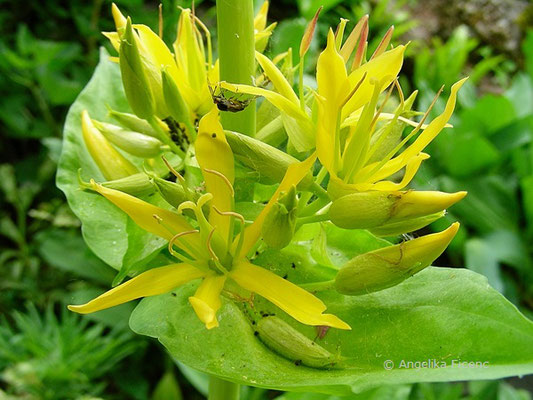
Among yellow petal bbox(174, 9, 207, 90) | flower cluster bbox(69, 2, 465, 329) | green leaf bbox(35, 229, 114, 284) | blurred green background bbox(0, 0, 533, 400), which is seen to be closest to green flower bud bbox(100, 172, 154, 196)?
flower cluster bbox(69, 2, 465, 329)

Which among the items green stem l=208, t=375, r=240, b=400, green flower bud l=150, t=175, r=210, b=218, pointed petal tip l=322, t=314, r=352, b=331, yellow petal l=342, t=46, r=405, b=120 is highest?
yellow petal l=342, t=46, r=405, b=120

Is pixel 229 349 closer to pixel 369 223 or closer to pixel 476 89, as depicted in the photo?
pixel 369 223

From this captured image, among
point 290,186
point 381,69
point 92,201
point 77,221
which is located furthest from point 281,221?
point 77,221

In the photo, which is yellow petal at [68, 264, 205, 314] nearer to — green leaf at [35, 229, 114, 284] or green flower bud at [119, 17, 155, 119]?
green flower bud at [119, 17, 155, 119]

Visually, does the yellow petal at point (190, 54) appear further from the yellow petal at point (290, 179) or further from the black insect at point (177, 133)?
the yellow petal at point (290, 179)

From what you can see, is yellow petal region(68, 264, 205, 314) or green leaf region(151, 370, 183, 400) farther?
green leaf region(151, 370, 183, 400)

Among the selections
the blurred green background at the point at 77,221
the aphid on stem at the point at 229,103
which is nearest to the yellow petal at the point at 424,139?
the aphid on stem at the point at 229,103

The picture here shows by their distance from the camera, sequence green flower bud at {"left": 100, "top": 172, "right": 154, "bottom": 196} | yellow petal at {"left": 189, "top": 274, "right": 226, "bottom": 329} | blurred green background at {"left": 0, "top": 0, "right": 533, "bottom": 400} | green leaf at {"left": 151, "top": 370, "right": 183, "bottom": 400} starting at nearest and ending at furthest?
1. yellow petal at {"left": 189, "top": 274, "right": 226, "bottom": 329}
2. green flower bud at {"left": 100, "top": 172, "right": 154, "bottom": 196}
3. blurred green background at {"left": 0, "top": 0, "right": 533, "bottom": 400}
4. green leaf at {"left": 151, "top": 370, "right": 183, "bottom": 400}

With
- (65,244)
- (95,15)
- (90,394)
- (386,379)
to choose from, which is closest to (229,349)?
(386,379)
